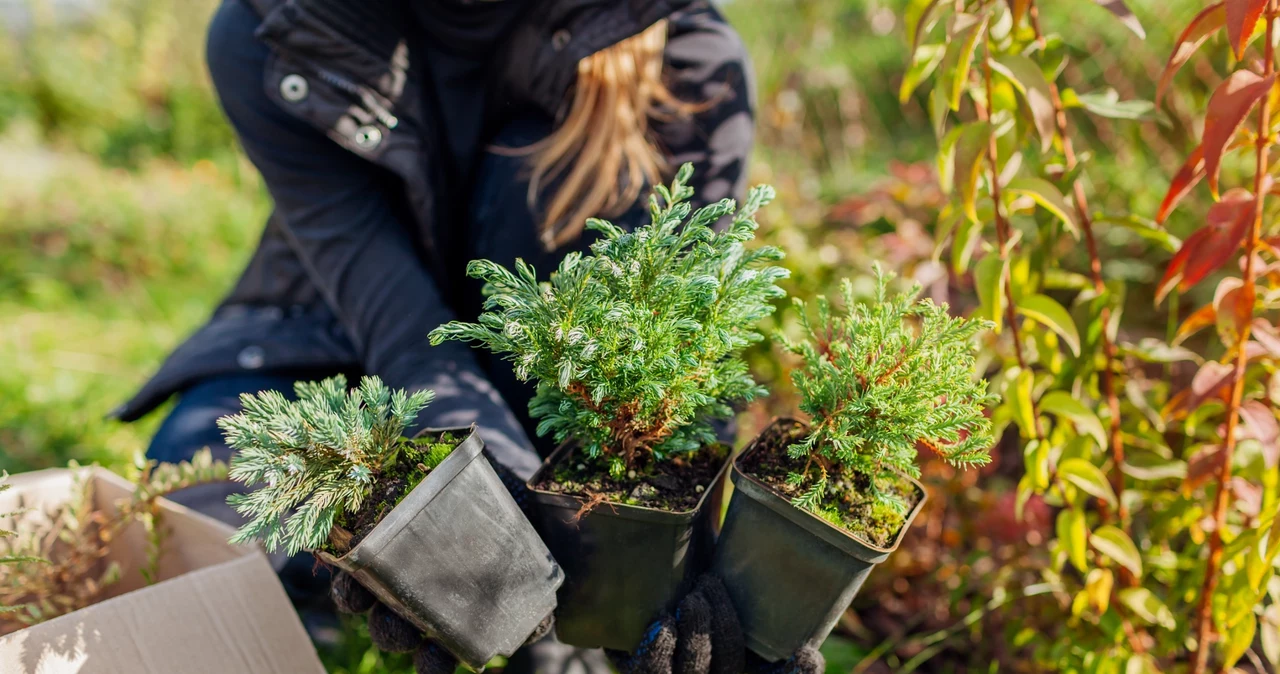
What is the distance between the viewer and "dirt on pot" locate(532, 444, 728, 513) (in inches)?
38.5

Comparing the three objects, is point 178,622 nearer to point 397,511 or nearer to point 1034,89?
point 397,511

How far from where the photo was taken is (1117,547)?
1.29m

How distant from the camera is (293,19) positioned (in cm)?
138

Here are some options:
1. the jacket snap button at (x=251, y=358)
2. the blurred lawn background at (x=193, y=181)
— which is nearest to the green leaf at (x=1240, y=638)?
the blurred lawn background at (x=193, y=181)

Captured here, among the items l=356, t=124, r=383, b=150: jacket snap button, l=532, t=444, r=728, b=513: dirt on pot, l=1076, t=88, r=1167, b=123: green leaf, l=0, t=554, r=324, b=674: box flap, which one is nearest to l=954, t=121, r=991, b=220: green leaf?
l=1076, t=88, r=1167, b=123: green leaf

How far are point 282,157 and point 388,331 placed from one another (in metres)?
0.43

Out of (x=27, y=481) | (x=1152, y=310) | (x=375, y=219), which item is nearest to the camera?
(x=27, y=481)

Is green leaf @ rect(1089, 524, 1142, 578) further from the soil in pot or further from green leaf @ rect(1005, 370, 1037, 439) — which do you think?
the soil in pot

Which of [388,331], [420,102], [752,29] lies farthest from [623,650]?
[752,29]

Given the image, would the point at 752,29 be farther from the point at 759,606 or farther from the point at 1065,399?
the point at 759,606

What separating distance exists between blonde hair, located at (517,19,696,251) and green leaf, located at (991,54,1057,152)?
2.12 ft

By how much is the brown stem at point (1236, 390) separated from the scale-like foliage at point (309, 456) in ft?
3.69

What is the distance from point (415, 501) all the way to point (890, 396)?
1.81 feet

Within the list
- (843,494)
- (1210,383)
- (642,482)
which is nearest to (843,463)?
(843,494)
